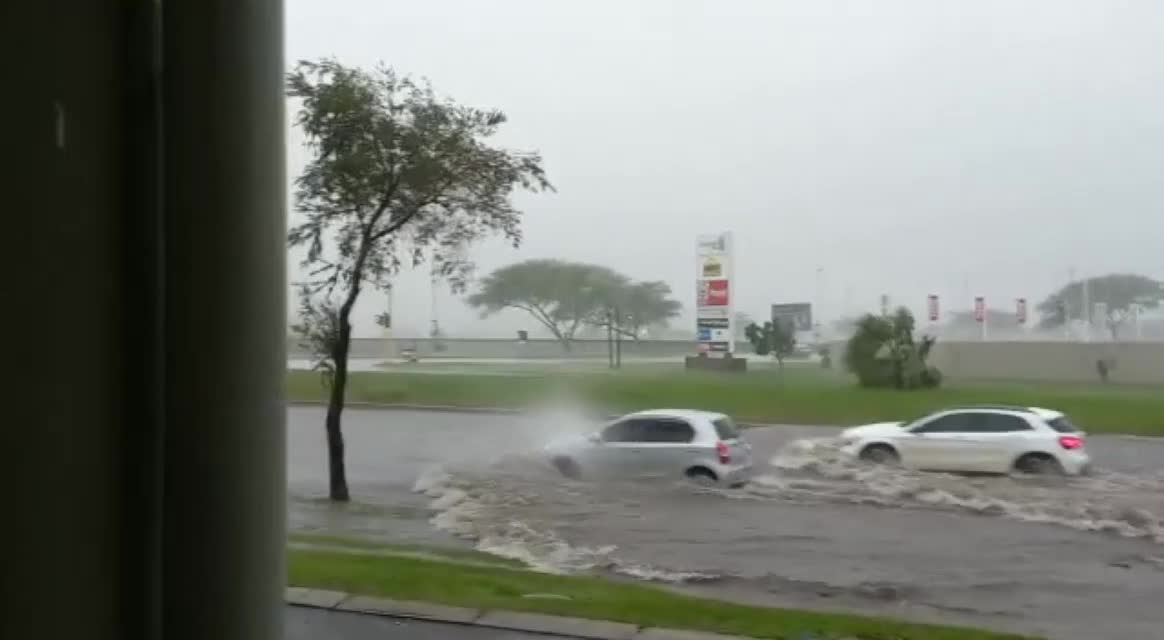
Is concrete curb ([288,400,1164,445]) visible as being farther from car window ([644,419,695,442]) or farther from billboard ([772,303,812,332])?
billboard ([772,303,812,332])

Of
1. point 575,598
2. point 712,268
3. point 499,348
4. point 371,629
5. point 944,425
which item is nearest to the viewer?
point 371,629

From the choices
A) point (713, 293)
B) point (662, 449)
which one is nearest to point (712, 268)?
point (713, 293)

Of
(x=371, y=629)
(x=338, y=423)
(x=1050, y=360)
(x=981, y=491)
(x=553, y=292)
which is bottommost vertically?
(x=371, y=629)

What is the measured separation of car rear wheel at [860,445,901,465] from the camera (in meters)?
3.31

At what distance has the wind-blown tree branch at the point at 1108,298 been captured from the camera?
3.04 meters

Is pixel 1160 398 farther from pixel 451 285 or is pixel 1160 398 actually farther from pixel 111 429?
pixel 111 429

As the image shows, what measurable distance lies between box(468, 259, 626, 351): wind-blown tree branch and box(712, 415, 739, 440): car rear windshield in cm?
61

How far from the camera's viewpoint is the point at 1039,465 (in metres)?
3.12

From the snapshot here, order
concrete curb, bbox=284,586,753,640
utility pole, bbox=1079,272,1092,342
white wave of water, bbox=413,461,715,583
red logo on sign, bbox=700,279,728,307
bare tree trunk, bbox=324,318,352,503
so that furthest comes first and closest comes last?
bare tree trunk, bbox=324,318,352,503, red logo on sign, bbox=700,279,728,307, white wave of water, bbox=413,461,715,583, utility pole, bbox=1079,272,1092,342, concrete curb, bbox=284,586,753,640

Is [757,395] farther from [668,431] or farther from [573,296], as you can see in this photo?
[573,296]

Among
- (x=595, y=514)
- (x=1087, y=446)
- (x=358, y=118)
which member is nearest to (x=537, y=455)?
(x=595, y=514)

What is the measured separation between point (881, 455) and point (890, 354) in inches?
13.8

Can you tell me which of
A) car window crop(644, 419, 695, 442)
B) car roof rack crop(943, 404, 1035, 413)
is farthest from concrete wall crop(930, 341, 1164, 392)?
car window crop(644, 419, 695, 442)

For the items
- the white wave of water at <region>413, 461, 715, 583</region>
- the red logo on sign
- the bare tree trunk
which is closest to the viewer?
the white wave of water at <region>413, 461, 715, 583</region>
